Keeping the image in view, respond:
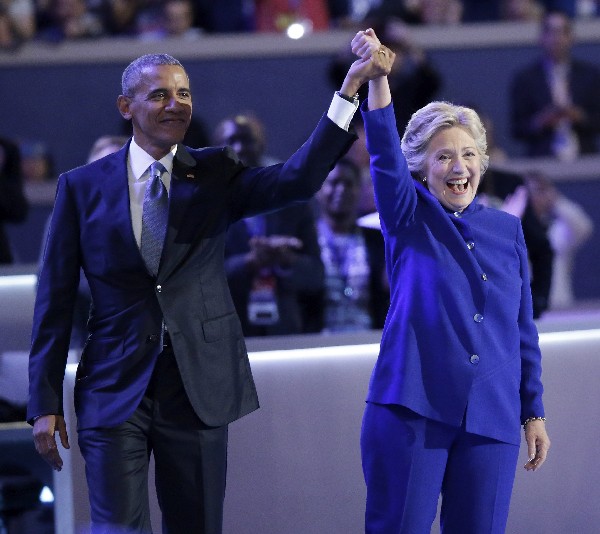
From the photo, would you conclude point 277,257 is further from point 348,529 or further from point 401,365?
point 401,365

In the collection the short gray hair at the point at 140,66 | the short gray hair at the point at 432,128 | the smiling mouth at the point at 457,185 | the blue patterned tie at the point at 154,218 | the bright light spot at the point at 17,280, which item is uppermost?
the short gray hair at the point at 140,66

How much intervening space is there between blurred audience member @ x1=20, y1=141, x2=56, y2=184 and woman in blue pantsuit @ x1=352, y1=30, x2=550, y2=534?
430 cm

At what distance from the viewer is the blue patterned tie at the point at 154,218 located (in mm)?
2842

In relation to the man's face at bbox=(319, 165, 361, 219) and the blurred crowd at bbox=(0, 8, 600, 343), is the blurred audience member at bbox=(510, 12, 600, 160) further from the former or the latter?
the man's face at bbox=(319, 165, 361, 219)

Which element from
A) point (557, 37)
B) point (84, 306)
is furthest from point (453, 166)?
point (557, 37)

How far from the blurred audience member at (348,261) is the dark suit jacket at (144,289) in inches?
64.0

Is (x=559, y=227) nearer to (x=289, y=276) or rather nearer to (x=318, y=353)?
(x=289, y=276)

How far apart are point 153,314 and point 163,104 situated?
0.51 meters

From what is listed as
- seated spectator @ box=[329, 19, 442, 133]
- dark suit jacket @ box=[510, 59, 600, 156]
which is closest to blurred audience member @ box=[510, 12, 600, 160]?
dark suit jacket @ box=[510, 59, 600, 156]

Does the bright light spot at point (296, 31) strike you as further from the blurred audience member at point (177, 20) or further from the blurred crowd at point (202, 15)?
the blurred audience member at point (177, 20)

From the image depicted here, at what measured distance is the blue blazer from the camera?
2783 mm

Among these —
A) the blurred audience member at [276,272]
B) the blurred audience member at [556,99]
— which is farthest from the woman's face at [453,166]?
the blurred audience member at [556,99]

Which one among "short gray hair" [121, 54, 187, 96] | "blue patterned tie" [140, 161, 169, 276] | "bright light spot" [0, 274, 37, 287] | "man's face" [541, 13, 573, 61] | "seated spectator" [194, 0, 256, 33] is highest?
"seated spectator" [194, 0, 256, 33]

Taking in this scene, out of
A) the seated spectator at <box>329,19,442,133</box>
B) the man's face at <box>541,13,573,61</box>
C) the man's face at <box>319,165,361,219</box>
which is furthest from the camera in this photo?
the man's face at <box>541,13,573,61</box>
